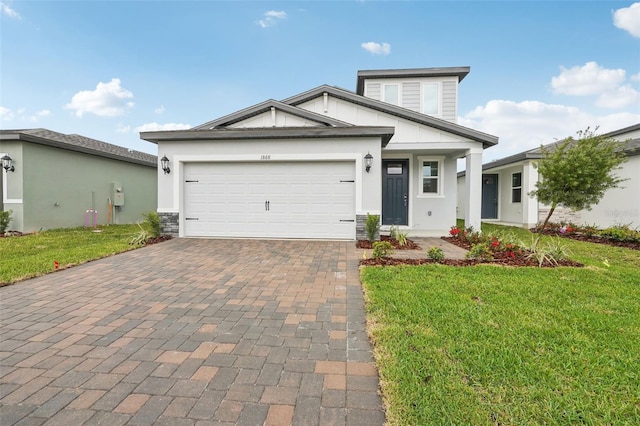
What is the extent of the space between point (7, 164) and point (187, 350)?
11.6 m

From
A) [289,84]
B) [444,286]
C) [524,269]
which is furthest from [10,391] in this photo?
[289,84]

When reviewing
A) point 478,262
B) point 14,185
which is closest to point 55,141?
point 14,185

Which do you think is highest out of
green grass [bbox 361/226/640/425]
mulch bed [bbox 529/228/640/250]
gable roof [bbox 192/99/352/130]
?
gable roof [bbox 192/99/352/130]

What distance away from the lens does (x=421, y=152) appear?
10648mm

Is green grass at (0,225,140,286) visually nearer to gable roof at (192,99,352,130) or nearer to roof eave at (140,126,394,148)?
roof eave at (140,126,394,148)

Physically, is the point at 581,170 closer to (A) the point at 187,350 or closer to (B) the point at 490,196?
(A) the point at 187,350

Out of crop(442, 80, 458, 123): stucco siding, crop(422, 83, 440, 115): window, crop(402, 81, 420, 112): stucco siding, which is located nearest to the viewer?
crop(442, 80, 458, 123): stucco siding

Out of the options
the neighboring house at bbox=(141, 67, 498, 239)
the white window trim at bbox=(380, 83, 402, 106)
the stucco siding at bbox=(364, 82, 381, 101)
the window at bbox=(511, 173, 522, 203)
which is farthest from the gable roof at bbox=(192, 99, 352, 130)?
the window at bbox=(511, 173, 522, 203)

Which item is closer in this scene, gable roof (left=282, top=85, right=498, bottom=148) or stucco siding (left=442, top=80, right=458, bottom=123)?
gable roof (left=282, top=85, right=498, bottom=148)

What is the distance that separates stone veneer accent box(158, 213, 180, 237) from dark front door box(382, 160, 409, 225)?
7.18m

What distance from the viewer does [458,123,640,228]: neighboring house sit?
33.1ft

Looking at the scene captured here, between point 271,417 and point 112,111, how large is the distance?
917 inches

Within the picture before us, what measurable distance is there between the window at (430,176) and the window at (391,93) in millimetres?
3055

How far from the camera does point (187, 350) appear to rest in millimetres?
2596
